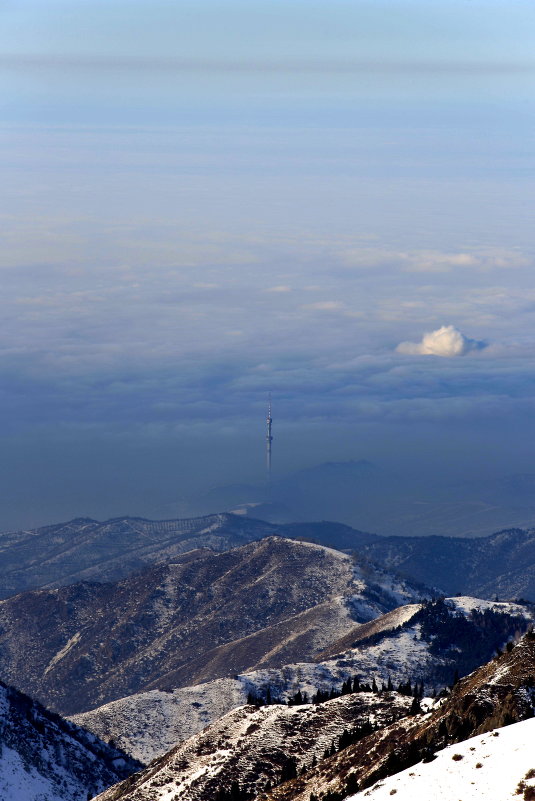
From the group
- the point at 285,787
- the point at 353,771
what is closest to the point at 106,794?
the point at 285,787

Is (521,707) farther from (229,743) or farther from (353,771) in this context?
(229,743)

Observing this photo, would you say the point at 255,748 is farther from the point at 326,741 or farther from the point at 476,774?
the point at 476,774

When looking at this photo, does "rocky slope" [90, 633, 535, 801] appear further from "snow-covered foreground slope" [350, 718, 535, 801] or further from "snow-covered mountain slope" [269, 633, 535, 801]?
"snow-covered foreground slope" [350, 718, 535, 801]

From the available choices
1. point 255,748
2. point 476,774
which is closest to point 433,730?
point 476,774

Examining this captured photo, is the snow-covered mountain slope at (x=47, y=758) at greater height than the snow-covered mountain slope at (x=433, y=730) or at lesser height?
lesser

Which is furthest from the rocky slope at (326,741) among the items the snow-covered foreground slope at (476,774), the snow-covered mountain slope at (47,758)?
the snow-covered mountain slope at (47,758)

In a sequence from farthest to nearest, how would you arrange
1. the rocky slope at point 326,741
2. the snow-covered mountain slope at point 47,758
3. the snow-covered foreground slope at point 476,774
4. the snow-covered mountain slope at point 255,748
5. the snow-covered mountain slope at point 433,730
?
the snow-covered mountain slope at point 47,758 < the snow-covered mountain slope at point 255,748 < the rocky slope at point 326,741 < the snow-covered mountain slope at point 433,730 < the snow-covered foreground slope at point 476,774

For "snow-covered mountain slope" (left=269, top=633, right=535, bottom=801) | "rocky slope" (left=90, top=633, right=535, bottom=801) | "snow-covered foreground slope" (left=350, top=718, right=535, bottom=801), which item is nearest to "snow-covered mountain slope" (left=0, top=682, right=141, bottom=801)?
"rocky slope" (left=90, top=633, right=535, bottom=801)

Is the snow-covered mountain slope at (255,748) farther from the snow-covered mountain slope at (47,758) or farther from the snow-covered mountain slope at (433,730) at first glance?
the snow-covered mountain slope at (47,758)
